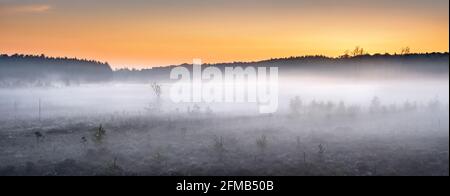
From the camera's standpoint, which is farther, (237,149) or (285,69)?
(285,69)

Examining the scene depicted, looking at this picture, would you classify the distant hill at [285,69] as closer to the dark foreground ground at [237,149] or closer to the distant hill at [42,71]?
the distant hill at [42,71]

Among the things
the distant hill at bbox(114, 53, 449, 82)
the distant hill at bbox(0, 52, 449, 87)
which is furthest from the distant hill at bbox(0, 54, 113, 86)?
the distant hill at bbox(114, 53, 449, 82)

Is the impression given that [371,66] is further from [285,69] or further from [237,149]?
[237,149]

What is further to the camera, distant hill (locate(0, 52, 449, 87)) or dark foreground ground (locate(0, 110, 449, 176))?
distant hill (locate(0, 52, 449, 87))

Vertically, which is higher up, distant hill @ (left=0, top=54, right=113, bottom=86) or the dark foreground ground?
distant hill @ (left=0, top=54, right=113, bottom=86)

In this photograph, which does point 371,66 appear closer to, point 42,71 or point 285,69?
point 285,69

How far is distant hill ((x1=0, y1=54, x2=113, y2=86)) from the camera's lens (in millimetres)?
→ 144750

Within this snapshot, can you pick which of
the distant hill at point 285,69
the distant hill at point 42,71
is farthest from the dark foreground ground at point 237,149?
the distant hill at point 42,71

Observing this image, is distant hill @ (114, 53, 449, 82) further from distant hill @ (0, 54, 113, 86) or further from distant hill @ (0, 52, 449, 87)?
distant hill @ (0, 54, 113, 86)

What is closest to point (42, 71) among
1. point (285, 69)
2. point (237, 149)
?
point (285, 69)

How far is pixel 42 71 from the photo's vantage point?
155500 mm
